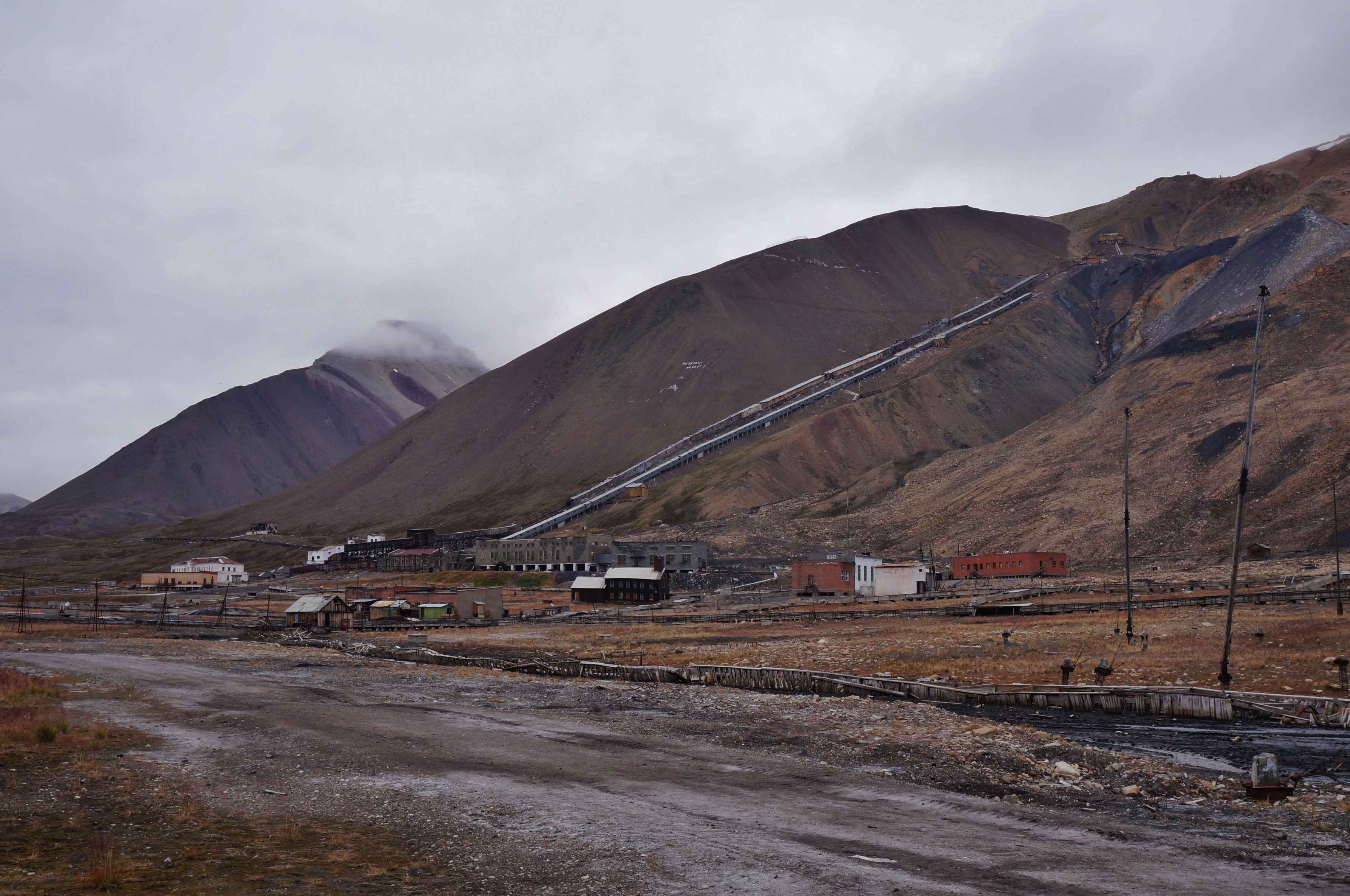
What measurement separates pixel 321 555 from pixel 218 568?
1808cm

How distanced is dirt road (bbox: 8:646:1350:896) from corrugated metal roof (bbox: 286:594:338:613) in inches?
2104

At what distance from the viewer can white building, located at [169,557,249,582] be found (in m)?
167

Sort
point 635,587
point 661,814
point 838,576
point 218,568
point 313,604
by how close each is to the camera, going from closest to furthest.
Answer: point 661,814 → point 313,604 → point 838,576 → point 635,587 → point 218,568

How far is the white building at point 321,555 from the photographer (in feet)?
584

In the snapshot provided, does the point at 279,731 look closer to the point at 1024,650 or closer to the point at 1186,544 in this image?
the point at 1024,650

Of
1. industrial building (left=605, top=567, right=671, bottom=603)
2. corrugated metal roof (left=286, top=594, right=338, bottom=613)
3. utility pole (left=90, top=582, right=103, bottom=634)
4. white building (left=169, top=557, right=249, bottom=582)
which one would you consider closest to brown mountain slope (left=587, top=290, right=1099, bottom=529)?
industrial building (left=605, top=567, right=671, bottom=603)

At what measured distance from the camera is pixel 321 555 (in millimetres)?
180000

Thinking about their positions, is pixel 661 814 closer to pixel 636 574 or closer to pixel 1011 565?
pixel 636 574

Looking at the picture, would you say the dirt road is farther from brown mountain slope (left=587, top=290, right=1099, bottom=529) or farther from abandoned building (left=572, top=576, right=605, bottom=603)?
brown mountain slope (left=587, top=290, right=1099, bottom=529)

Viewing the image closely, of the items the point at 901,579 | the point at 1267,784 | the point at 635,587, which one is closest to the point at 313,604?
the point at 635,587

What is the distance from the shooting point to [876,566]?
301ft

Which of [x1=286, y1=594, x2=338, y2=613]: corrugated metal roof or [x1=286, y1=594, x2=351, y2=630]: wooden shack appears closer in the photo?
[x1=286, y1=594, x2=351, y2=630]: wooden shack

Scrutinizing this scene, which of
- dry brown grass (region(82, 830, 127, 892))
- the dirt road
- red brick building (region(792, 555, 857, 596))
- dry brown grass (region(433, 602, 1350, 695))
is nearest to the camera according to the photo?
dry brown grass (region(82, 830, 127, 892))

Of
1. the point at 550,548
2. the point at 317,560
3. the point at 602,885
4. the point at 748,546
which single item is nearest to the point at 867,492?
the point at 748,546
